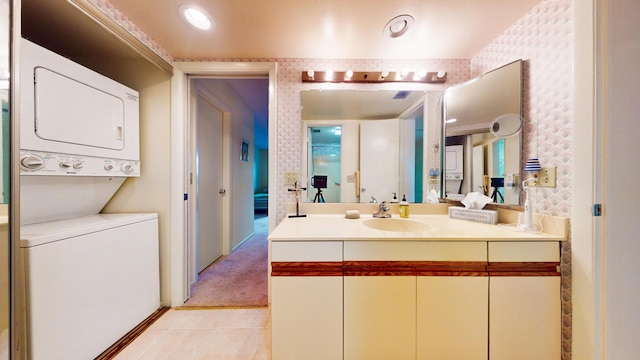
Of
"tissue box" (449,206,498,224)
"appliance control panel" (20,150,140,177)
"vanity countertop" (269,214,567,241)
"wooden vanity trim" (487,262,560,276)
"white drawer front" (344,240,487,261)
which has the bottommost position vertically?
"wooden vanity trim" (487,262,560,276)

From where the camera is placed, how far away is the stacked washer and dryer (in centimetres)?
94

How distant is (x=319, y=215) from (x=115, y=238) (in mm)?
1323

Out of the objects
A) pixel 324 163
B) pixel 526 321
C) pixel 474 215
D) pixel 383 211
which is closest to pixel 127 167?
pixel 324 163

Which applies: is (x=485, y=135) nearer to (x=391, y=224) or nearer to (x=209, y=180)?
(x=391, y=224)

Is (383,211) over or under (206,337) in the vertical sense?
over

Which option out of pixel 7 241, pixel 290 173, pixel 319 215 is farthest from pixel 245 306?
pixel 7 241

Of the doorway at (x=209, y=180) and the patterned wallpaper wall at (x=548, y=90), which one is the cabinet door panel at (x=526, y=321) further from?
the doorway at (x=209, y=180)

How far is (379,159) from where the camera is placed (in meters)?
1.70

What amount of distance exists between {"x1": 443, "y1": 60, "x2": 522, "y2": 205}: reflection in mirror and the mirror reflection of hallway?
2.88 feet

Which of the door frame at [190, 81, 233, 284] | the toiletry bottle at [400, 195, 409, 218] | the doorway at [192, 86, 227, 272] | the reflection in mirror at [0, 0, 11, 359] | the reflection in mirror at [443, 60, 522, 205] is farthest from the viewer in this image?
the doorway at [192, 86, 227, 272]

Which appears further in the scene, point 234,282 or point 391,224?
point 234,282

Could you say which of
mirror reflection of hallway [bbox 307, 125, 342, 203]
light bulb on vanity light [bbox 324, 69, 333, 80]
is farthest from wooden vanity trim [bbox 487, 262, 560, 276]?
light bulb on vanity light [bbox 324, 69, 333, 80]

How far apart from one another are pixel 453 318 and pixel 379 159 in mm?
1126

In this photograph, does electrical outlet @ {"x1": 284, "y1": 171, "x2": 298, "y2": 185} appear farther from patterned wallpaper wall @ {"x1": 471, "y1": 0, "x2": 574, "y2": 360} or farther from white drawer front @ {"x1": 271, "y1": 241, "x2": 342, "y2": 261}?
patterned wallpaper wall @ {"x1": 471, "y1": 0, "x2": 574, "y2": 360}
